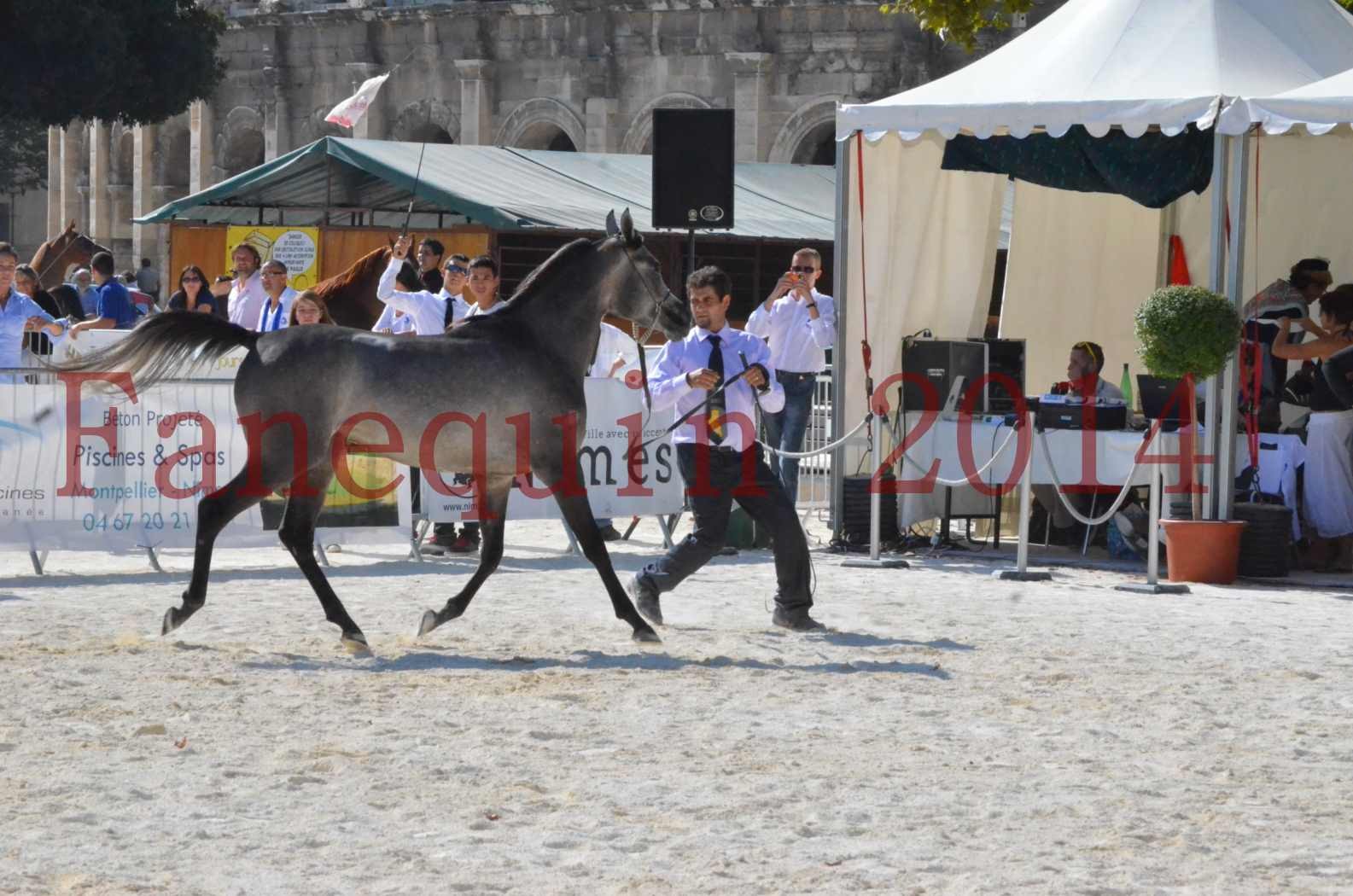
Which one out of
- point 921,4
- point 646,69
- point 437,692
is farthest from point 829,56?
point 437,692

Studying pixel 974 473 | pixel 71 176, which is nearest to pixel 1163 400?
pixel 974 473

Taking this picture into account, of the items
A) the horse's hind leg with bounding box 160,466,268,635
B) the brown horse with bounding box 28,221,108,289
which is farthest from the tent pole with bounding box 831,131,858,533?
the brown horse with bounding box 28,221,108,289

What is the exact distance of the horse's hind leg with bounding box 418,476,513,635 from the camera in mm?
10305

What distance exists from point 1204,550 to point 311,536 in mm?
5846

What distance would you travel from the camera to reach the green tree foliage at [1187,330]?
13.1 m

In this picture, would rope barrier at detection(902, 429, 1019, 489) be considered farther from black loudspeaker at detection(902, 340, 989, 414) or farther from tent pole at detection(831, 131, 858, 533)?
tent pole at detection(831, 131, 858, 533)

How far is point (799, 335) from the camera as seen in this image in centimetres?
1524

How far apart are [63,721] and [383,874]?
259cm

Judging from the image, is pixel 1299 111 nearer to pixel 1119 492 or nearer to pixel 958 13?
pixel 1119 492

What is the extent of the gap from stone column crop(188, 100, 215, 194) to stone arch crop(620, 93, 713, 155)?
11502 mm

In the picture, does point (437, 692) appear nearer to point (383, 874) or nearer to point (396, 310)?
point (383, 874)

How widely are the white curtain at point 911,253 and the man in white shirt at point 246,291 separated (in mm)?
4308

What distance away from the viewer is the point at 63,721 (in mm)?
8039

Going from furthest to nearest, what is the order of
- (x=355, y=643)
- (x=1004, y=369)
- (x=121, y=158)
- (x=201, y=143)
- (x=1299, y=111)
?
(x=121, y=158) < (x=201, y=143) < (x=1004, y=369) < (x=1299, y=111) < (x=355, y=643)
